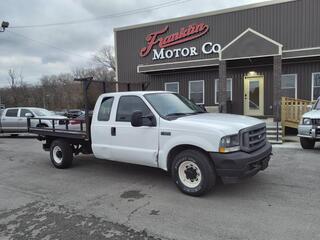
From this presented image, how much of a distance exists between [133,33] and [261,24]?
8053 millimetres

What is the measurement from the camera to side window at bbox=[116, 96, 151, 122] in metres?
5.86

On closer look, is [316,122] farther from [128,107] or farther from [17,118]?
[17,118]

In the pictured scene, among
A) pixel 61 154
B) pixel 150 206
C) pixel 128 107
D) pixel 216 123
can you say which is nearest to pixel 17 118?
pixel 61 154

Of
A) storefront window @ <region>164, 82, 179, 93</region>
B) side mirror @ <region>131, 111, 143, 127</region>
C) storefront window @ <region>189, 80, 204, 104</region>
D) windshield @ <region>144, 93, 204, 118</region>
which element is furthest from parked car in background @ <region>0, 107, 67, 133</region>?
side mirror @ <region>131, 111, 143, 127</region>

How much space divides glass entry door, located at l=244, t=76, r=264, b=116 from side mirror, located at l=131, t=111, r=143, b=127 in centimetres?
1185

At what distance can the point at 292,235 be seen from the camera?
11.8 ft

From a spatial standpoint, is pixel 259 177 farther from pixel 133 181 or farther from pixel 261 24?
pixel 261 24

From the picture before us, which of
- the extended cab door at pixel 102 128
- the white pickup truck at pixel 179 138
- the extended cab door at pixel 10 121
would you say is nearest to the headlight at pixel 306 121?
the white pickup truck at pixel 179 138

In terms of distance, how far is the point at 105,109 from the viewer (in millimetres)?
6508

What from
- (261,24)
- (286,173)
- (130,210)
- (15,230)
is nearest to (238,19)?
(261,24)

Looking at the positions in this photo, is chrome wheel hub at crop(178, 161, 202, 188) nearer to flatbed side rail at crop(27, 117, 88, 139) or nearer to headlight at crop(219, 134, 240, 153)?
headlight at crop(219, 134, 240, 153)

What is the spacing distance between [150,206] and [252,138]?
2.13 meters

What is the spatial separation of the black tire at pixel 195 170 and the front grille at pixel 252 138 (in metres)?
0.67

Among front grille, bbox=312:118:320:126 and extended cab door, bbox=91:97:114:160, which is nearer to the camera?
extended cab door, bbox=91:97:114:160
